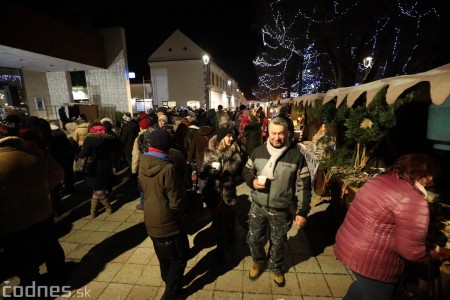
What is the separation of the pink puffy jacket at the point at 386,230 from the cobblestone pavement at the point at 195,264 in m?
1.24

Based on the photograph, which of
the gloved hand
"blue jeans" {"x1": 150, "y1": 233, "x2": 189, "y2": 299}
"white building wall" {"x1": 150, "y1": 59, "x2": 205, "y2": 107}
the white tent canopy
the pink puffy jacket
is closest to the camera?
the pink puffy jacket

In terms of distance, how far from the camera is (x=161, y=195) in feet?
8.50

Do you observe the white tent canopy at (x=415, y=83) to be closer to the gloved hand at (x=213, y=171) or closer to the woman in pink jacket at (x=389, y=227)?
the woman in pink jacket at (x=389, y=227)

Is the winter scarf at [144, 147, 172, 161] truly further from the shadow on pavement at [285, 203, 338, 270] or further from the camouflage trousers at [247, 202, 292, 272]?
the shadow on pavement at [285, 203, 338, 270]

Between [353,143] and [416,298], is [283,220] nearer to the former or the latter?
[416,298]

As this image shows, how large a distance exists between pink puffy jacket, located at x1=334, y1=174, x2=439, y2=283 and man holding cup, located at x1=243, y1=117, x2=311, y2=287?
0.74 meters

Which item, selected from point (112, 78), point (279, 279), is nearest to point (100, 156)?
point (279, 279)

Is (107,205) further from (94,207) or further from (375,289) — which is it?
(375,289)

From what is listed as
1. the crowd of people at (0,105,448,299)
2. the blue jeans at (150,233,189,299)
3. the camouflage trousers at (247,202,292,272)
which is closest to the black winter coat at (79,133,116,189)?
the crowd of people at (0,105,448,299)

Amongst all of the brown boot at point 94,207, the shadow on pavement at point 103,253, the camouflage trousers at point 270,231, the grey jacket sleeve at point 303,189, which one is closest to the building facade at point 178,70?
the brown boot at point 94,207

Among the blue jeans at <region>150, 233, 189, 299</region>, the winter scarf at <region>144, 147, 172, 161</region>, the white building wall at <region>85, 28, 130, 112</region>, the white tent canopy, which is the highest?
the white building wall at <region>85, 28, 130, 112</region>

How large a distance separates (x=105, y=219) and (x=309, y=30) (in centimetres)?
1619

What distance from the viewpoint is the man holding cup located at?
2.84 meters

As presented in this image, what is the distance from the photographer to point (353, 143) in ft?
16.2
